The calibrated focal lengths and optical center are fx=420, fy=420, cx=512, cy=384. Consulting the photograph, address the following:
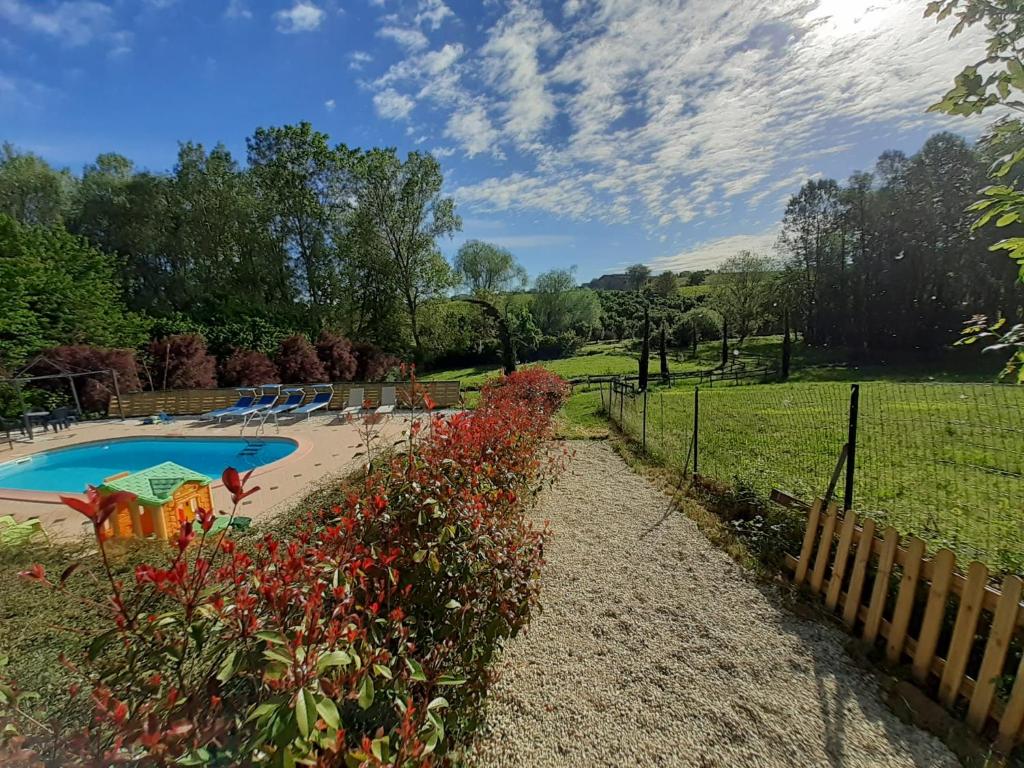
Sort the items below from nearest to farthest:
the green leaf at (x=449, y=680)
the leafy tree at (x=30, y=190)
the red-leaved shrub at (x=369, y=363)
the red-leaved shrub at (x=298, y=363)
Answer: the green leaf at (x=449, y=680) → the red-leaved shrub at (x=298, y=363) → the leafy tree at (x=30, y=190) → the red-leaved shrub at (x=369, y=363)

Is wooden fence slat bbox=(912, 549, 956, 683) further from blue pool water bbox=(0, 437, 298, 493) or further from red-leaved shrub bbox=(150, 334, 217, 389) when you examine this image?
red-leaved shrub bbox=(150, 334, 217, 389)

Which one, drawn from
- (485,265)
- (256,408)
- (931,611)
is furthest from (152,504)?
(485,265)

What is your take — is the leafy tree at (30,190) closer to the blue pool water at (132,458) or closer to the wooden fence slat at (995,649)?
the blue pool water at (132,458)

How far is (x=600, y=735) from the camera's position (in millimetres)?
2438

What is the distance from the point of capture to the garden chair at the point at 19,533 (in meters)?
4.62

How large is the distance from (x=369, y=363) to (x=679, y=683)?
17.5 meters

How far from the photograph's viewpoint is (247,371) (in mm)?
15422

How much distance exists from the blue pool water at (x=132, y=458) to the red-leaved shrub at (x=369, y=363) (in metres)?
7.81

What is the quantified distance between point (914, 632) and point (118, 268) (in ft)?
85.4

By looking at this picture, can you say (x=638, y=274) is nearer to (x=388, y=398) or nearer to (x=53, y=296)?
(x=388, y=398)

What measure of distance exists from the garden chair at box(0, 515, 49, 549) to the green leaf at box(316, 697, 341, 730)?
6085mm

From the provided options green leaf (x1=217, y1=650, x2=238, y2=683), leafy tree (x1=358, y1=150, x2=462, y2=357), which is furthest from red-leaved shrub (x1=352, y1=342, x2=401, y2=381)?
green leaf (x1=217, y1=650, x2=238, y2=683)

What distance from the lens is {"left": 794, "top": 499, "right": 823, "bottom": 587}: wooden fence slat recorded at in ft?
11.9

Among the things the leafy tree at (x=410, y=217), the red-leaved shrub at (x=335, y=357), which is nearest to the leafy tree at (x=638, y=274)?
the leafy tree at (x=410, y=217)
